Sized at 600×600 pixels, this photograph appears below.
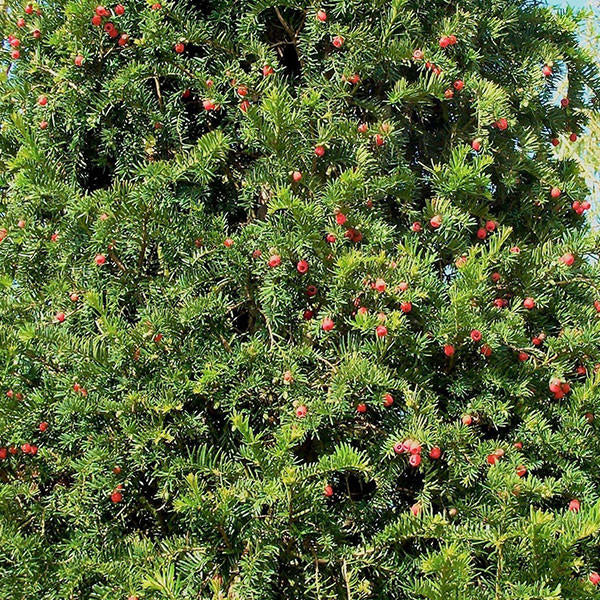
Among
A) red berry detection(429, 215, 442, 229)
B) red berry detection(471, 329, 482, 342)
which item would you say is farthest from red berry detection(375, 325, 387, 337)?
red berry detection(429, 215, 442, 229)

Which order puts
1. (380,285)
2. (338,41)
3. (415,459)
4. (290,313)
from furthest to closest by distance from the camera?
(338,41), (290,313), (380,285), (415,459)

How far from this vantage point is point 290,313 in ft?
6.89

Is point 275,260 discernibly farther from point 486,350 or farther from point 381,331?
point 486,350

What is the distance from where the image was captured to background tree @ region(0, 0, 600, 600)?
1.87 m

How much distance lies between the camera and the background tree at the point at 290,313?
1868 mm

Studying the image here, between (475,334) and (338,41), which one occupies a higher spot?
(338,41)

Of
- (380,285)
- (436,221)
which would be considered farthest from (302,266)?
(436,221)

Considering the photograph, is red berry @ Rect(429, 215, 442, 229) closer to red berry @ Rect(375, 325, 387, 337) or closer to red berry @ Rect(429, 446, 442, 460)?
red berry @ Rect(375, 325, 387, 337)

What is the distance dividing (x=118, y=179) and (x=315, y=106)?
0.65 metres

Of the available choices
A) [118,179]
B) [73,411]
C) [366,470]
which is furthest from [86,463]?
[118,179]

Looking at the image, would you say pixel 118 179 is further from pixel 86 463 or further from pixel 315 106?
pixel 86 463

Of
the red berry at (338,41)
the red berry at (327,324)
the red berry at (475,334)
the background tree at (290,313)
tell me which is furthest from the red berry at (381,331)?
the red berry at (338,41)

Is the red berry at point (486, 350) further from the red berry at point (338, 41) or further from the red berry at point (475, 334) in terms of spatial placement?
the red berry at point (338, 41)

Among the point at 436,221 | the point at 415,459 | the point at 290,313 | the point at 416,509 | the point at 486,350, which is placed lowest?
the point at 416,509
